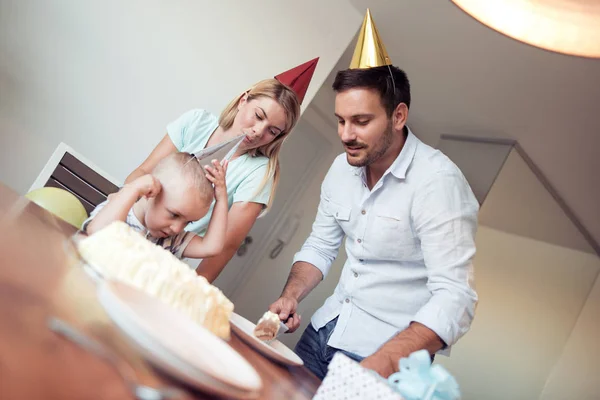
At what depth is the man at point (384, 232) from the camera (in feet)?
4.34

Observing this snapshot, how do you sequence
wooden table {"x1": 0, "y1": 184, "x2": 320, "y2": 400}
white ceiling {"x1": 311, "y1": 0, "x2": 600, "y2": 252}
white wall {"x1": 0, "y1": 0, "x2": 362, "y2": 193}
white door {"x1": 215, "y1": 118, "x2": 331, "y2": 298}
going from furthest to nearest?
white door {"x1": 215, "y1": 118, "x2": 331, "y2": 298}, white ceiling {"x1": 311, "y1": 0, "x2": 600, "y2": 252}, white wall {"x1": 0, "y1": 0, "x2": 362, "y2": 193}, wooden table {"x1": 0, "y1": 184, "x2": 320, "y2": 400}

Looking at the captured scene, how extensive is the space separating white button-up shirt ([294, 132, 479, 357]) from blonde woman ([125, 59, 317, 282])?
8.5 inches

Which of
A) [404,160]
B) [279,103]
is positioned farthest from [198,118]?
[404,160]

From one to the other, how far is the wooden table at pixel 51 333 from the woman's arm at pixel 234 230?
2.27 ft

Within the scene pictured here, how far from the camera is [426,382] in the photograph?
66cm

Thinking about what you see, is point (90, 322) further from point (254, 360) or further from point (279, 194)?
point (279, 194)

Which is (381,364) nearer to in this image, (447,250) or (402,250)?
(447,250)

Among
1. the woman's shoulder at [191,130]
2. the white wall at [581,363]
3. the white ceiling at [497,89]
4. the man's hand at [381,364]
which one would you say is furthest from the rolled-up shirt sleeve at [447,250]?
the white wall at [581,363]

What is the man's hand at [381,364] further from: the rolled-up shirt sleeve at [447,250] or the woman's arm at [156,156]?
the woman's arm at [156,156]

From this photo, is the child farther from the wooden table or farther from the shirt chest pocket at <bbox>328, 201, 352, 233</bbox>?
the shirt chest pocket at <bbox>328, 201, 352, 233</bbox>

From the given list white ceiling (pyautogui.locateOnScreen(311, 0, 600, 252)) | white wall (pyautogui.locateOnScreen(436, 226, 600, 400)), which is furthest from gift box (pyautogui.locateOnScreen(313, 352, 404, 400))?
white wall (pyautogui.locateOnScreen(436, 226, 600, 400))

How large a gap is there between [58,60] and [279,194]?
62.7 inches

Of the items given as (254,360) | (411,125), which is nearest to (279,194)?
(411,125)

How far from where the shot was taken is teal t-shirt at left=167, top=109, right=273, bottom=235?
5.23ft
